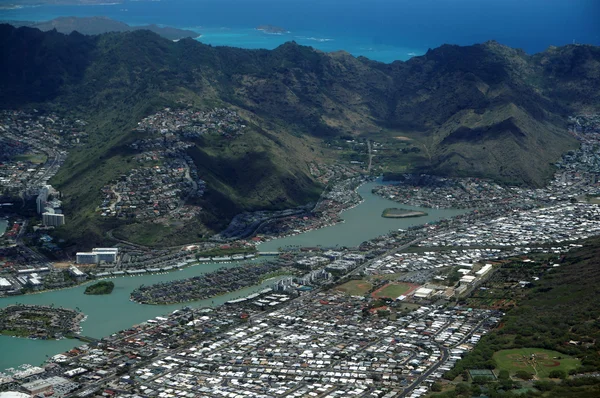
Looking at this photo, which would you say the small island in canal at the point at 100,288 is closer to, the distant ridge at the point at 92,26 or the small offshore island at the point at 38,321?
the small offshore island at the point at 38,321

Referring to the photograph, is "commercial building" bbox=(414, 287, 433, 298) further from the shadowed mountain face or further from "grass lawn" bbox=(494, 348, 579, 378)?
the shadowed mountain face

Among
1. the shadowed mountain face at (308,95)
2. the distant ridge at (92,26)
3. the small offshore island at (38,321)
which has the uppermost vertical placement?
the distant ridge at (92,26)

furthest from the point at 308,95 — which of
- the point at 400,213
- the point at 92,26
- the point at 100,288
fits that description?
the point at 92,26

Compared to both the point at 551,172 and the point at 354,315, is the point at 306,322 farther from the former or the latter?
the point at 551,172

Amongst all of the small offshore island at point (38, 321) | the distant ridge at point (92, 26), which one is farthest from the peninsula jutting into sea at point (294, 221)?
the distant ridge at point (92, 26)

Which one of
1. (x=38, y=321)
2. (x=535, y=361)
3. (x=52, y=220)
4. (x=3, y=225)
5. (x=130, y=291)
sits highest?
(x=52, y=220)

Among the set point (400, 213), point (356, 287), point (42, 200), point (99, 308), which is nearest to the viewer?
point (99, 308)

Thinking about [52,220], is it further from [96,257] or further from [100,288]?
[100,288]

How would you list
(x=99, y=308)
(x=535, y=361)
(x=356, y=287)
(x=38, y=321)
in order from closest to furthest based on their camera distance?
(x=535, y=361) → (x=38, y=321) → (x=99, y=308) → (x=356, y=287)
